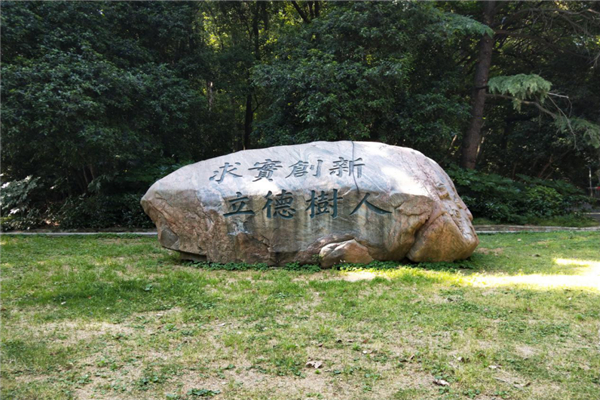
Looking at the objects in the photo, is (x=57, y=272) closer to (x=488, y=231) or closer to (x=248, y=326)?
(x=248, y=326)

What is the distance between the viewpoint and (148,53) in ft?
43.5

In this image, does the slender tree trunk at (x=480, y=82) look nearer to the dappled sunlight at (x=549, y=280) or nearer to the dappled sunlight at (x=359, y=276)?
the dappled sunlight at (x=549, y=280)

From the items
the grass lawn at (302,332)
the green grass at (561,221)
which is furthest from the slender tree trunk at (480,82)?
the grass lawn at (302,332)

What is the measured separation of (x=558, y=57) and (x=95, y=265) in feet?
54.0

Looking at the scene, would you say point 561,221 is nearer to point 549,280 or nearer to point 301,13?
point 549,280

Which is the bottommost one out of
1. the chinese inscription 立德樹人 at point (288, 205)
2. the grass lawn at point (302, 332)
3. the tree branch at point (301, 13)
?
the grass lawn at point (302, 332)

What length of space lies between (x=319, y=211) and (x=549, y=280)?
3.24 m

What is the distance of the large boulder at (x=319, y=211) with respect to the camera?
21.7 feet

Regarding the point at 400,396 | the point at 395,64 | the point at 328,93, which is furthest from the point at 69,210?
the point at 400,396

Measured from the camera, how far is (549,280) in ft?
19.0

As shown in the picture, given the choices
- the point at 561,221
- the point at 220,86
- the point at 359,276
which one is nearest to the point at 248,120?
the point at 220,86

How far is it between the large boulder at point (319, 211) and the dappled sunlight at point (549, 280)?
2.87 ft

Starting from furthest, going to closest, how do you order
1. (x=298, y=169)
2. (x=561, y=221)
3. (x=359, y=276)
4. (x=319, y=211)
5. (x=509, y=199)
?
(x=509, y=199)
(x=561, y=221)
(x=298, y=169)
(x=319, y=211)
(x=359, y=276)

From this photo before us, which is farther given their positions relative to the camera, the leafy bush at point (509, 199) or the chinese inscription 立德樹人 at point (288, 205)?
the leafy bush at point (509, 199)
